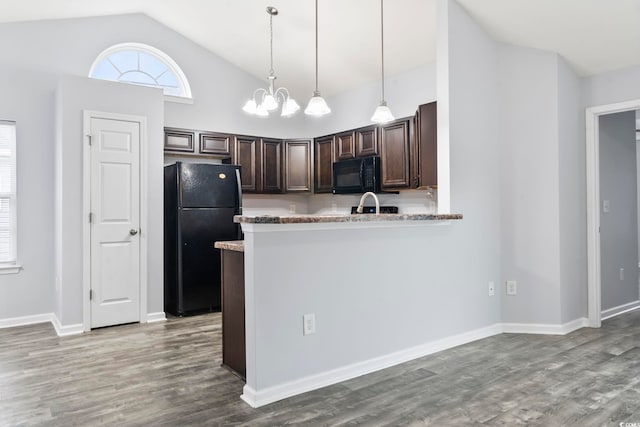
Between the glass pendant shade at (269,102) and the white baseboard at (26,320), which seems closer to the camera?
the glass pendant shade at (269,102)

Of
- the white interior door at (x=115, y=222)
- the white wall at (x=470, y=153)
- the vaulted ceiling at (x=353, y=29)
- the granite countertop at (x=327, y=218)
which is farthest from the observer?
the white interior door at (x=115, y=222)

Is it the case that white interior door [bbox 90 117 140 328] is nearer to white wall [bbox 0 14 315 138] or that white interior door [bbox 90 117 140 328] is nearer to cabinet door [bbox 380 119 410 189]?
white wall [bbox 0 14 315 138]

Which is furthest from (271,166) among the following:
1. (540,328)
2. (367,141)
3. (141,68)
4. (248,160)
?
(540,328)

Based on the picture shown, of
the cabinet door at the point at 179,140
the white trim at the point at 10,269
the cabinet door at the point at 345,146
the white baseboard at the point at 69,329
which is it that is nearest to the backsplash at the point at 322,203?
the cabinet door at the point at 345,146

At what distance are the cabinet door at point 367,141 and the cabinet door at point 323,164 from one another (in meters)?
0.53

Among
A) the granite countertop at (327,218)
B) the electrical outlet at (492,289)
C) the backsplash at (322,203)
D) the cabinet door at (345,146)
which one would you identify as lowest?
the electrical outlet at (492,289)

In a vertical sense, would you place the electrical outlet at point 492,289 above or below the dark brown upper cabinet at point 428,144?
below

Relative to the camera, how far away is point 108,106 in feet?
13.9

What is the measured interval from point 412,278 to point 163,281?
2733mm

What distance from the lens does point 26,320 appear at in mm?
4430

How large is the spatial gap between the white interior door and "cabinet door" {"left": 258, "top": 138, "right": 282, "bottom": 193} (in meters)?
1.76

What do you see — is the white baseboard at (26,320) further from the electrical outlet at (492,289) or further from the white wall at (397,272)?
the electrical outlet at (492,289)

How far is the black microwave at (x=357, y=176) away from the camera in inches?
199

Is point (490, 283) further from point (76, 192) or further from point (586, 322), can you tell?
point (76, 192)
